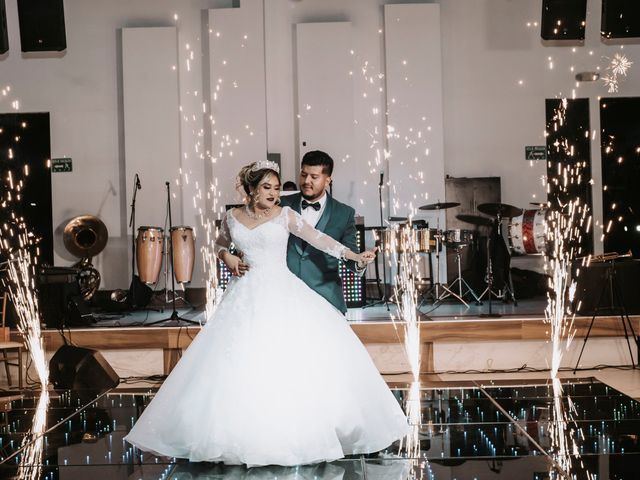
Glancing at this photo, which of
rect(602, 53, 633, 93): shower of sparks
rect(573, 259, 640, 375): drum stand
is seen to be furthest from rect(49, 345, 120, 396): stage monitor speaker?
rect(602, 53, 633, 93): shower of sparks

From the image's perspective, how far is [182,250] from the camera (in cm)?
857

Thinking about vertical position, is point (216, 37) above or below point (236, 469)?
above

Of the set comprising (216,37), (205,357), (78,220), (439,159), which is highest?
(216,37)

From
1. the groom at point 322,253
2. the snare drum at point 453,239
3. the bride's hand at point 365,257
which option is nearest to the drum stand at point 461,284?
the snare drum at point 453,239

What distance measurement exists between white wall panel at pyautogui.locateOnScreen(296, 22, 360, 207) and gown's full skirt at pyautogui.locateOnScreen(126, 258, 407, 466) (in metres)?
6.00

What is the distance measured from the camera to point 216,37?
32.5ft

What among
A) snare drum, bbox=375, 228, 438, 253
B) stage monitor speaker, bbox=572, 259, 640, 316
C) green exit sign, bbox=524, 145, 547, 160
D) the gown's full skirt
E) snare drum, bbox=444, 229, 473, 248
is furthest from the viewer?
green exit sign, bbox=524, 145, 547, 160

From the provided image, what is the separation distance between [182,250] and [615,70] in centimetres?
596

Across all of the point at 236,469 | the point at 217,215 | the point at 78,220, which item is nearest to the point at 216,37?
the point at 217,215

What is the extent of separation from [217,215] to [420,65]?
3184mm

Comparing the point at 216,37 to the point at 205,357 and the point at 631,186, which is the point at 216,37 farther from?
the point at 205,357

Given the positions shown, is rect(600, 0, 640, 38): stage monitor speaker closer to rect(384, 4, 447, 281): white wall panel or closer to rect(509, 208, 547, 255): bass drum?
rect(509, 208, 547, 255): bass drum

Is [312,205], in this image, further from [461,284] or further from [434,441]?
[461,284]

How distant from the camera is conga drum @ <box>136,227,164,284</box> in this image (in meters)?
8.55
